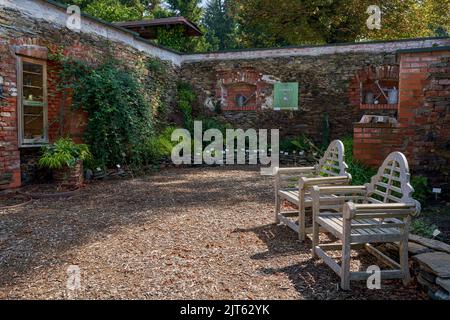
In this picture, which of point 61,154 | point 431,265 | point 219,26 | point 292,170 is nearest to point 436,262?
point 431,265

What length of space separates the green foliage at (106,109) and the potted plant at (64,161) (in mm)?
772

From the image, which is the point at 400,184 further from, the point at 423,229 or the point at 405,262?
the point at 423,229

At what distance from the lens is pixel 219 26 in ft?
106

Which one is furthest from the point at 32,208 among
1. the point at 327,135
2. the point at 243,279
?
the point at 327,135

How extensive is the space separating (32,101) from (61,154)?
1277 mm

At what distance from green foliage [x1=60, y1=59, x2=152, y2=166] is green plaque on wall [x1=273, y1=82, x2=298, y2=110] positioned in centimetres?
508

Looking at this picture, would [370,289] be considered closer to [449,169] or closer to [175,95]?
[449,169]

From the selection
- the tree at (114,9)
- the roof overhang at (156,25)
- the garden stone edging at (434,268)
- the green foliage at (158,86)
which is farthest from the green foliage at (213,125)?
the tree at (114,9)

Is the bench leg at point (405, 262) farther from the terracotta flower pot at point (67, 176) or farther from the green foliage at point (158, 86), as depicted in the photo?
the green foliage at point (158, 86)

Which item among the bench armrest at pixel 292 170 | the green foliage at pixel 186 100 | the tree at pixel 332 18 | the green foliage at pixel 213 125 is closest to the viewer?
the bench armrest at pixel 292 170

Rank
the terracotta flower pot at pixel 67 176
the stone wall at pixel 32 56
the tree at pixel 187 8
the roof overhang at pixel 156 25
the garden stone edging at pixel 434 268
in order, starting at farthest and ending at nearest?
the tree at pixel 187 8, the roof overhang at pixel 156 25, the terracotta flower pot at pixel 67 176, the stone wall at pixel 32 56, the garden stone edging at pixel 434 268

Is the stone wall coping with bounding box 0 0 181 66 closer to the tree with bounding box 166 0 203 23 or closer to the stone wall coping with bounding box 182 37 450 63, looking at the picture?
the stone wall coping with bounding box 182 37 450 63

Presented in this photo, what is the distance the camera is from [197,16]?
22750mm

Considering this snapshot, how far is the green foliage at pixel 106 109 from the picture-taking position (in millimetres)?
7293
